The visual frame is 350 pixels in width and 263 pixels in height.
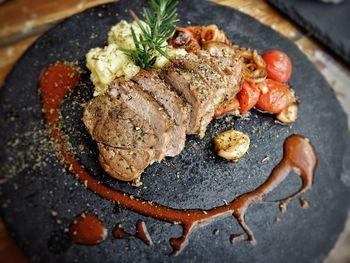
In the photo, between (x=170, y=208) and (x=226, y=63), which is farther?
(x=226, y=63)

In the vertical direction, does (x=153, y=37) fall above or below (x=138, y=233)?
above

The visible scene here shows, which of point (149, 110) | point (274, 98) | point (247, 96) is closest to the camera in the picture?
point (149, 110)

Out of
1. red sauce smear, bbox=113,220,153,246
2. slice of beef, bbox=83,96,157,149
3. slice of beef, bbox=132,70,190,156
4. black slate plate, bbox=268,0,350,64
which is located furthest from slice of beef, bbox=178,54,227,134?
black slate plate, bbox=268,0,350,64

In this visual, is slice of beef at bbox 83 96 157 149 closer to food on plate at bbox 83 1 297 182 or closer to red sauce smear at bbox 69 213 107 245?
food on plate at bbox 83 1 297 182

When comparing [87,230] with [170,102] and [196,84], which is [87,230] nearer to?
[170,102]

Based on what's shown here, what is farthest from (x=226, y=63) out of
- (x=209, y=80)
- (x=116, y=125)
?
(x=116, y=125)

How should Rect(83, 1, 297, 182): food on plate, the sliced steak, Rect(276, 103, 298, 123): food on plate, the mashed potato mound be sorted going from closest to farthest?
Rect(83, 1, 297, 182): food on plate → the sliced steak → the mashed potato mound → Rect(276, 103, 298, 123): food on plate
